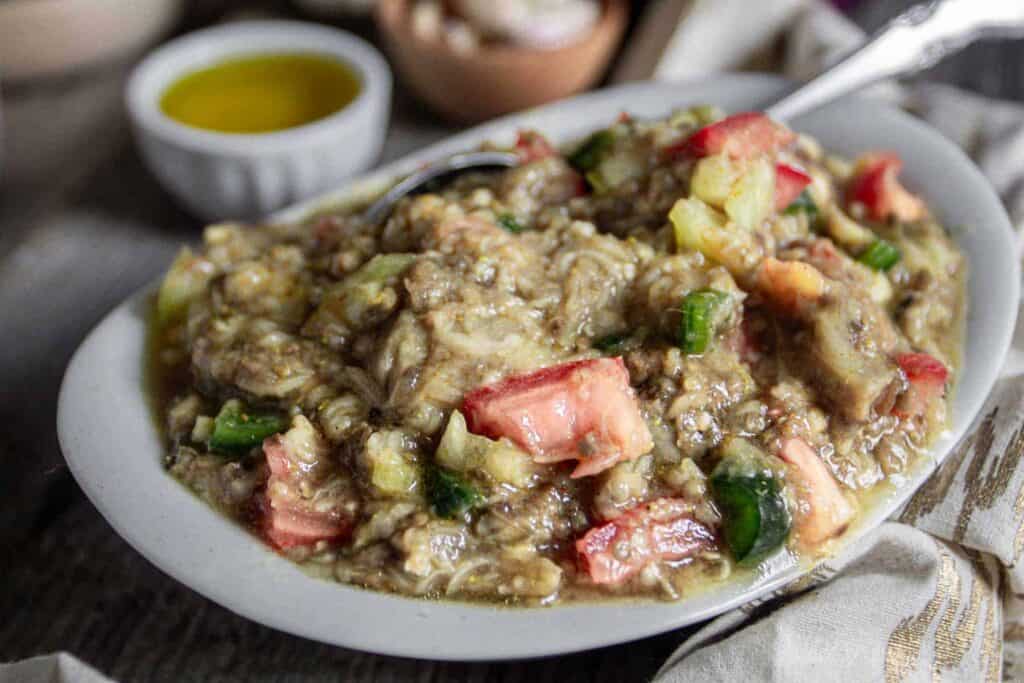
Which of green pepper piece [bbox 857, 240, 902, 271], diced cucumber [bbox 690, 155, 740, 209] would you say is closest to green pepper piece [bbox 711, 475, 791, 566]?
diced cucumber [bbox 690, 155, 740, 209]

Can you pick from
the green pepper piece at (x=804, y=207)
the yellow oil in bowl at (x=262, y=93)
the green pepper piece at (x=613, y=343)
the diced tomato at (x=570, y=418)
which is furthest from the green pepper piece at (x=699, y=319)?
the yellow oil in bowl at (x=262, y=93)

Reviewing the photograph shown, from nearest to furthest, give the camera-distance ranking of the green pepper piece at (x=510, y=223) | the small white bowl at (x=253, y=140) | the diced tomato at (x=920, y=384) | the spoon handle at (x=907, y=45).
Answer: the diced tomato at (x=920, y=384)
the green pepper piece at (x=510, y=223)
the spoon handle at (x=907, y=45)
the small white bowl at (x=253, y=140)

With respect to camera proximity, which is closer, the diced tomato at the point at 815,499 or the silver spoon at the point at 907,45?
the diced tomato at the point at 815,499

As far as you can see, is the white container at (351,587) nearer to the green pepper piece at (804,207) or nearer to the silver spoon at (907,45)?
the silver spoon at (907,45)

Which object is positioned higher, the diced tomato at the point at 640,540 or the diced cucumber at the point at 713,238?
the diced cucumber at the point at 713,238

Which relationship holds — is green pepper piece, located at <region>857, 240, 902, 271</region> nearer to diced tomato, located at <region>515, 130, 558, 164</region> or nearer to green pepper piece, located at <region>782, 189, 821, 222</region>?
green pepper piece, located at <region>782, 189, 821, 222</region>

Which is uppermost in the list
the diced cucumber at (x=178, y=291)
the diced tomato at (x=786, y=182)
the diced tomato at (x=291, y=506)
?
the diced tomato at (x=786, y=182)

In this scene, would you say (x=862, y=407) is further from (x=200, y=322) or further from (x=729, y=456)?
(x=200, y=322)

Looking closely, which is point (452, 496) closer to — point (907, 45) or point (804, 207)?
point (804, 207)
